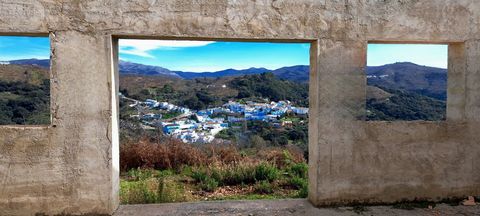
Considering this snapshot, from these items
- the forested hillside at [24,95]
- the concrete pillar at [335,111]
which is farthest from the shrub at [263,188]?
the forested hillside at [24,95]

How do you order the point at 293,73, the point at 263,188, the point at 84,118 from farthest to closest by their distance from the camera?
the point at 293,73, the point at 263,188, the point at 84,118

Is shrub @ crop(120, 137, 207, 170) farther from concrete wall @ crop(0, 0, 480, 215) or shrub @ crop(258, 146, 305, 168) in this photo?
concrete wall @ crop(0, 0, 480, 215)

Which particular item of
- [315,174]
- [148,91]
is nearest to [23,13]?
[315,174]

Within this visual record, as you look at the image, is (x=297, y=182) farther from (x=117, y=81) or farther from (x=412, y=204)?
(x=117, y=81)

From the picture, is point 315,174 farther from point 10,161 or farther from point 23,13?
point 23,13

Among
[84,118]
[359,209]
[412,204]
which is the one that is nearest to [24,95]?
[84,118]

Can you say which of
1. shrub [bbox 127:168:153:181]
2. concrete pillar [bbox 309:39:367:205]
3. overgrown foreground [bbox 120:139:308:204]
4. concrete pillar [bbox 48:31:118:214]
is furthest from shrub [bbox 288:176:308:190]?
concrete pillar [bbox 48:31:118:214]
